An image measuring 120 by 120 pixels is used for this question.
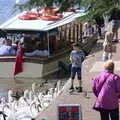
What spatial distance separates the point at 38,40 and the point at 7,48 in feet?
4.87

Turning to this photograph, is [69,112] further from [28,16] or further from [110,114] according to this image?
[28,16]

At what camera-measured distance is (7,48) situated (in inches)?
1053

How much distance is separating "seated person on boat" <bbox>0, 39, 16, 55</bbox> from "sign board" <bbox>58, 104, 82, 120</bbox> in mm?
16630

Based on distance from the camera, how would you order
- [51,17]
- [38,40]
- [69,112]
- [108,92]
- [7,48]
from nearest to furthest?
[69,112] → [108,92] → [7,48] → [38,40] → [51,17]

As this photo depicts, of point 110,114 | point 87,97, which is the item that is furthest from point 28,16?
point 110,114

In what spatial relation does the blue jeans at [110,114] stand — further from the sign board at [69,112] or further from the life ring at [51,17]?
the life ring at [51,17]

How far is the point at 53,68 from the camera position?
26.5m

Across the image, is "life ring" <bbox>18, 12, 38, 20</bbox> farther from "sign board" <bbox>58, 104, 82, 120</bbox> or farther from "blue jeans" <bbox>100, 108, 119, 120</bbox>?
"sign board" <bbox>58, 104, 82, 120</bbox>

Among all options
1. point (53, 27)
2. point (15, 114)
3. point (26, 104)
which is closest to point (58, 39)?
point (53, 27)

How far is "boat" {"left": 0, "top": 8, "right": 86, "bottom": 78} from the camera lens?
84.5ft

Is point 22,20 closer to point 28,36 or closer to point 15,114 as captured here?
point 28,36

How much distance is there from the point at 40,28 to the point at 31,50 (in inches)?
43.1

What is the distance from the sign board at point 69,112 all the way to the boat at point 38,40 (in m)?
15.5

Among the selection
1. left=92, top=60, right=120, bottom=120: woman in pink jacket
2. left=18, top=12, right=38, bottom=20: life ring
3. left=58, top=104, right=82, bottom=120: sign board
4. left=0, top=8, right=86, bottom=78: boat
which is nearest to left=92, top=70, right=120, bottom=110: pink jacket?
left=92, top=60, right=120, bottom=120: woman in pink jacket
